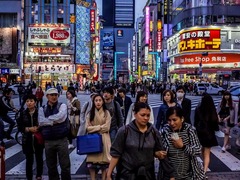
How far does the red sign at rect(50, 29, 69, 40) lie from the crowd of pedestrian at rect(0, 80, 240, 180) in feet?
192

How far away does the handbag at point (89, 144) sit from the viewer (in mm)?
6605

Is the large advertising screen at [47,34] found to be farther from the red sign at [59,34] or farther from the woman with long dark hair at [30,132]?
the woman with long dark hair at [30,132]

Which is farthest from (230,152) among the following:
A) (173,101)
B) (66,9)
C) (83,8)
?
(83,8)

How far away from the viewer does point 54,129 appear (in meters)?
6.35

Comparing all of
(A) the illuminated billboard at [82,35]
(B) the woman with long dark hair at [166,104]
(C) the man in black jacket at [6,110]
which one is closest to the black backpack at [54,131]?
(B) the woman with long dark hair at [166,104]

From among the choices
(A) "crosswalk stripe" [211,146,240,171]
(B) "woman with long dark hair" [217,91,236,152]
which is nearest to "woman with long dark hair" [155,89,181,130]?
(A) "crosswalk stripe" [211,146,240,171]

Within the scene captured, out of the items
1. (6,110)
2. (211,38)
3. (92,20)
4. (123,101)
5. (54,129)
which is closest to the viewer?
(54,129)

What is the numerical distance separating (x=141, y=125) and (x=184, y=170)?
0.70 metres

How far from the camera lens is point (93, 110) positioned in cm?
677

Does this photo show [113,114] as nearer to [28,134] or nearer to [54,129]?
[54,129]

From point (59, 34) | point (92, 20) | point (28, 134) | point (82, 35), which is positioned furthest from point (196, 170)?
point (92, 20)

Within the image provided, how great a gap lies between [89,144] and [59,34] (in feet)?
212

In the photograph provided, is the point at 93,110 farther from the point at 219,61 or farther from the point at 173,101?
the point at 219,61

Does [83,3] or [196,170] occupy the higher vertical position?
[83,3]
